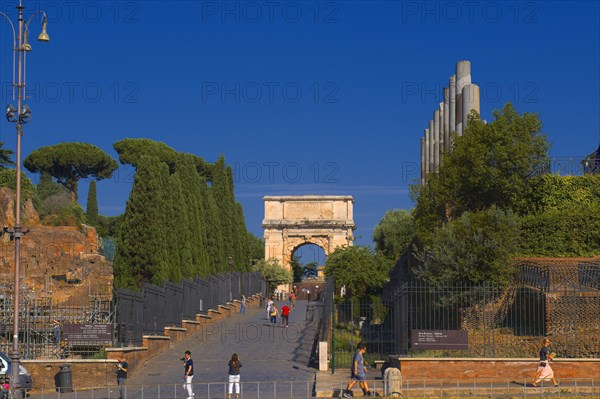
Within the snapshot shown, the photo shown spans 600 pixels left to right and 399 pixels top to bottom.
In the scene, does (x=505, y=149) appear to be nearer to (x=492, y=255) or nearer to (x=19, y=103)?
(x=492, y=255)

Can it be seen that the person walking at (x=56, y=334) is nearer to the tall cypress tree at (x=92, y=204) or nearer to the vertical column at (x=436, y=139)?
the vertical column at (x=436, y=139)

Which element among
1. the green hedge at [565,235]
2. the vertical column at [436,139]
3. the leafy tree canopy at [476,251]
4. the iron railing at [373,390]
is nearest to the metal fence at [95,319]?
the iron railing at [373,390]

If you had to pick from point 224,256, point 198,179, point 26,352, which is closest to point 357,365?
point 26,352

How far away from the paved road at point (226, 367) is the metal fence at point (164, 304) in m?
1.00

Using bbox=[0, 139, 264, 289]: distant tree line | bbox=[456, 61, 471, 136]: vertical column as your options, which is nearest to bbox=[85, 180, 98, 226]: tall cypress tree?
bbox=[0, 139, 264, 289]: distant tree line

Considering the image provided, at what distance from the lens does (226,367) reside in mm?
31656

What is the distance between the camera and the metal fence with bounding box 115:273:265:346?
104 ft

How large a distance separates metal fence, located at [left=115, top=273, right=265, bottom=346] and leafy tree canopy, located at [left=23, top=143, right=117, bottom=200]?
35.8 metres

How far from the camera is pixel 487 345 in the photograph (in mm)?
27125

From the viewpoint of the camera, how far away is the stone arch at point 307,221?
9531 centimetres

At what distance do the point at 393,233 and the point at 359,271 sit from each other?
17.8 metres

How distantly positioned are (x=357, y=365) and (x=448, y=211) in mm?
16184

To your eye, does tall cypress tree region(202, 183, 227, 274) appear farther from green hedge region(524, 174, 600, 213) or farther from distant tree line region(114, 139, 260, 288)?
green hedge region(524, 174, 600, 213)

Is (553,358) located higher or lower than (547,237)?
lower
